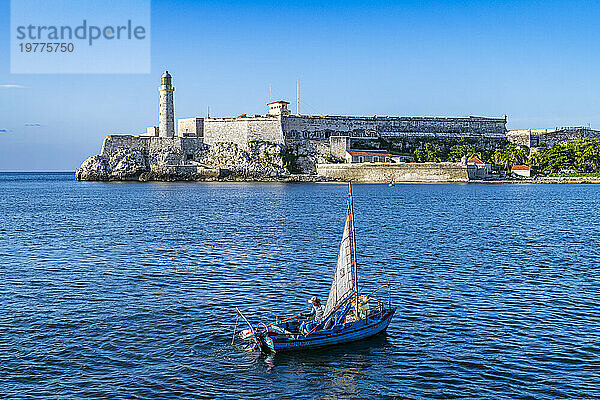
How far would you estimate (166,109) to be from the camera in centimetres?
11550

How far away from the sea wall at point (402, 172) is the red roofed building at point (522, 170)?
12.8 metres

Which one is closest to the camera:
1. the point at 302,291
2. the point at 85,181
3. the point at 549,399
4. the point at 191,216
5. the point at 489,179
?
the point at 549,399

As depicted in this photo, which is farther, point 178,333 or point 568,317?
point 568,317

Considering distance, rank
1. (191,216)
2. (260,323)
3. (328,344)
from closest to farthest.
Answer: (328,344), (260,323), (191,216)

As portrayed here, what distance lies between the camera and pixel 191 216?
5500cm

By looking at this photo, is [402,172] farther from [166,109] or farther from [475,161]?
[166,109]

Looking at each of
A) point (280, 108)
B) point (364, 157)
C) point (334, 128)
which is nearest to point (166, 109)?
point (280, 108)

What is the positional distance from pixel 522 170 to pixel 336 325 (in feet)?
356

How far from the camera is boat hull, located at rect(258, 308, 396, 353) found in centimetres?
1739

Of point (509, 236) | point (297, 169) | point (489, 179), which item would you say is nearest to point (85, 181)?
point (297, 169)

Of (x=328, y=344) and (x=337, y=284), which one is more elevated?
(x=337, y=284)

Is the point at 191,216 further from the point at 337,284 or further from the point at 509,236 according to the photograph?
the point at 337,284

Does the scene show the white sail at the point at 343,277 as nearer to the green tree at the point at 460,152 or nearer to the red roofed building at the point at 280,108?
the red roofed building at the point at 280,108

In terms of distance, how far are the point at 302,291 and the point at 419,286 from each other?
15.9 ft
